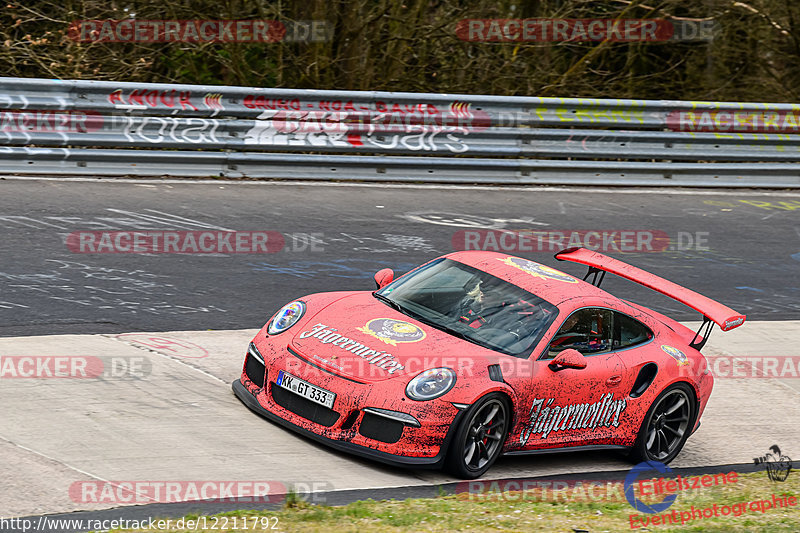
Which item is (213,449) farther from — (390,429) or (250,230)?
(250,230)

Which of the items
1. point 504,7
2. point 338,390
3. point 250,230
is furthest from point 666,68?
point 338,390

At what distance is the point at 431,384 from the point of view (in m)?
6.25

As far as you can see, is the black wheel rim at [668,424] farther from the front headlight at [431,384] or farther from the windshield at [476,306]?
the front headlight at [431,384]

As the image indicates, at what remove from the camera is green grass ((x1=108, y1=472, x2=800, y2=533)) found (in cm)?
498

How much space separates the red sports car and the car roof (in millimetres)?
15

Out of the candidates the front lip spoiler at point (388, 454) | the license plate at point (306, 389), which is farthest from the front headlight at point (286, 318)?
the front lip spoiler at point (388, 454)

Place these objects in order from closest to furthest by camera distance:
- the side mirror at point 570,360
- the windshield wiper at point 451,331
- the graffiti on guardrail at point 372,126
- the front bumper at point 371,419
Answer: the front bumper at point 371,419 → the side mirror at point 570,360 → the windshield wiper at point 451,331 → the graffiti on guardrail at point 372,126

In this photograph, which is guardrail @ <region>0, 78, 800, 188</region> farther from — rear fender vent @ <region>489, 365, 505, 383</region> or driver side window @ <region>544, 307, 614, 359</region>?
rear fender vent @ <region>489, 365, 505, 383</region>

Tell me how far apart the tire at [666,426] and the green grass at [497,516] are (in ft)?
3.33

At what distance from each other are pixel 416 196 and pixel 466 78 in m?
4.84

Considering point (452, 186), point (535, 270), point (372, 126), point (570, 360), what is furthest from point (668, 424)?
point (372, 126)

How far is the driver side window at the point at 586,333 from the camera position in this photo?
692cm

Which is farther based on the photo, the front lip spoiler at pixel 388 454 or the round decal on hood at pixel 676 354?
the round decal on hood at pixel 676 354

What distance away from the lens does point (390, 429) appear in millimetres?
6207
